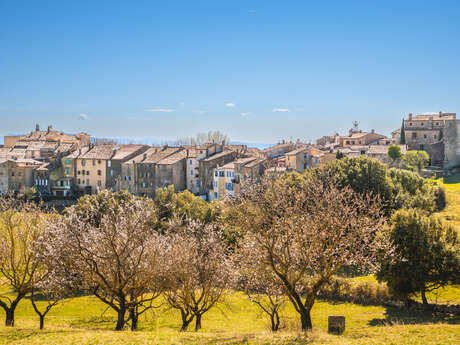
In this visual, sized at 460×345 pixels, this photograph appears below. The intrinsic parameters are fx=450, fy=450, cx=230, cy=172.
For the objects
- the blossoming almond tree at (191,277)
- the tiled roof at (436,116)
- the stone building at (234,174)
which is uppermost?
the tiled roof at (436,116)

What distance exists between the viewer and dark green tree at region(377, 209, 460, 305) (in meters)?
34.6

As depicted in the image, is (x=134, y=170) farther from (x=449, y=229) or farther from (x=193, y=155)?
(x=449, y=229)

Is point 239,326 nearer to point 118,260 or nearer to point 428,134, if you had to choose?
point 118,260

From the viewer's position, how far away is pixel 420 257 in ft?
116

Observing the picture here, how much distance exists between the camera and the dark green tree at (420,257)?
34562 millimetres

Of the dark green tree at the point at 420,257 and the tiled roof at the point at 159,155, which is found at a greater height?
the tiled roof at the point at 159,155

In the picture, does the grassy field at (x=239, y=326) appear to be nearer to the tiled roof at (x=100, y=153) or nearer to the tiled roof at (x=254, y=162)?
the tiled roof at (x=254, y=162)

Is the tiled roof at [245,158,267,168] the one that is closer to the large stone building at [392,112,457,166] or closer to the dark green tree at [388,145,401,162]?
the dark green tree at [388,145,401,162]

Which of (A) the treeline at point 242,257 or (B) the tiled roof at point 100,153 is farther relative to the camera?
(B) the tiled roof at point 100,153

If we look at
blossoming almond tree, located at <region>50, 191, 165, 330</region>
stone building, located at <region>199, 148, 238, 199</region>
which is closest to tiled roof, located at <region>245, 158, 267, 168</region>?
stone building, located at <region>199, 148, 238, 199</region>

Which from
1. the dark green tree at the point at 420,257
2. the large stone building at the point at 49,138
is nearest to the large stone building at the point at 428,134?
the dark green tree at the point at 420,257

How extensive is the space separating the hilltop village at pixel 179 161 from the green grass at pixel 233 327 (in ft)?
150

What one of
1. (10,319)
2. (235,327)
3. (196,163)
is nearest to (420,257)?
(235,327)

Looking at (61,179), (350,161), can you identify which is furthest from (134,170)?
(350,161)
